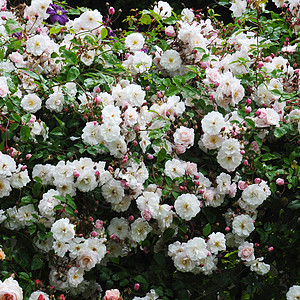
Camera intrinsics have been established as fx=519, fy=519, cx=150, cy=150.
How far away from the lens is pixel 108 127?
2123 millimetres

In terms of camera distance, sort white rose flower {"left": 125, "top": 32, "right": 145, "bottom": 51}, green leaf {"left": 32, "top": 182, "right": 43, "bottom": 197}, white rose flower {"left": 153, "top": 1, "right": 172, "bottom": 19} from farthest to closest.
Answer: white rose flower {"left": 153, "top": 1, "right": 172, "bottom": 19}
white rose flower {"left": 125, "top": 32, "right": 145, "bottom": 51}
green leaf {"left": 32, "top": 182, "right": 43, "bottom": 197}

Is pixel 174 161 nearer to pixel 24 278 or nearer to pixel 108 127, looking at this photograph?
pixel 108 127

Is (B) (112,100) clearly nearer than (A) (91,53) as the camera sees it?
Yes

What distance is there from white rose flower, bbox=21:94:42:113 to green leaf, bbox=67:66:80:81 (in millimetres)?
170

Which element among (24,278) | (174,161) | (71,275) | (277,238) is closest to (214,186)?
(174,161)

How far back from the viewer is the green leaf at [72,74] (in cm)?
231

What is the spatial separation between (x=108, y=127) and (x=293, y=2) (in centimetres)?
142

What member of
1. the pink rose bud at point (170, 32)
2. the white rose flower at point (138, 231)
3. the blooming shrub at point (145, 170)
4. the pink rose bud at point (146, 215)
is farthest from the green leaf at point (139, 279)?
the pink rose bud at point (170, 32)

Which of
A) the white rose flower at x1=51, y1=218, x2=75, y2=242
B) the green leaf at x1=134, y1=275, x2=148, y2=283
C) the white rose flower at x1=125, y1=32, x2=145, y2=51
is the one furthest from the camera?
the white rose flower at x1=125, y1=32, x2=145, y2=51

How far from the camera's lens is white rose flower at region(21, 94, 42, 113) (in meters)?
2.26

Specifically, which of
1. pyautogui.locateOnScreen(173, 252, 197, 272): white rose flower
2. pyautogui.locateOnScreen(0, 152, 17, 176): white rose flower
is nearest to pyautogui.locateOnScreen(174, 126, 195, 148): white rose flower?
pyautogui.locateOnScreen(173, 252, 197, 272): white rose flower

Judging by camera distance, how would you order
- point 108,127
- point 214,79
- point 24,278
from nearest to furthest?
1. point 24,278
2. point 108,127
3. point 214,79

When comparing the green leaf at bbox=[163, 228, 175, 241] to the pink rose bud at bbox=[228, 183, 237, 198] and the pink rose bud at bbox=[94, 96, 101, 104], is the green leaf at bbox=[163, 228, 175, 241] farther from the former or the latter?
the pink rose bud at bbox=[94, 96, 101, 104]

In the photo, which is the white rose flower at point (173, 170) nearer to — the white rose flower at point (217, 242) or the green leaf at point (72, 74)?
the white rose flower at point (217, 242)
